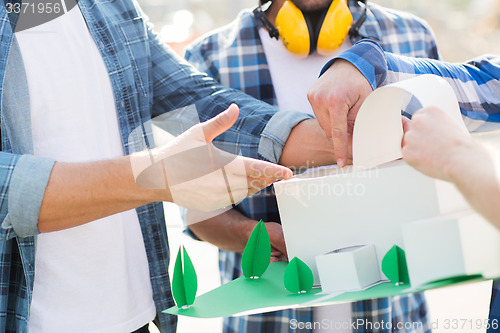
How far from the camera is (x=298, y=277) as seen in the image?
111 cm

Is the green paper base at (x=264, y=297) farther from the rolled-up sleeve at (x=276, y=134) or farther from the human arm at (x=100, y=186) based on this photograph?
the rolled-up sleeve at (x=276, y=134)

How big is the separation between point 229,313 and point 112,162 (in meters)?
0.44

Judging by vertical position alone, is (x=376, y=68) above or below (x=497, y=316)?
above

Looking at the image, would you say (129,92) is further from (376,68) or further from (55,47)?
(376,68)

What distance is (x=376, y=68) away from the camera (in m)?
1.29

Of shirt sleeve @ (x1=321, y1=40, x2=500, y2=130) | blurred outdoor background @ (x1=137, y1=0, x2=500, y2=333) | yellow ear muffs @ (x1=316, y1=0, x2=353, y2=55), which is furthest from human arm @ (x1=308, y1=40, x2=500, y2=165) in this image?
blurred outdoor background @ (x1=137, y1=0, x2=500, y2=333)

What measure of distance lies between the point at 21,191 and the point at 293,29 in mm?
1092

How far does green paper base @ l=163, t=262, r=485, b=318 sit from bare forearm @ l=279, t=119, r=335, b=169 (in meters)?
0.34

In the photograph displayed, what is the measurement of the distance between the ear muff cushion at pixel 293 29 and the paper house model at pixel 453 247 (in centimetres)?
107

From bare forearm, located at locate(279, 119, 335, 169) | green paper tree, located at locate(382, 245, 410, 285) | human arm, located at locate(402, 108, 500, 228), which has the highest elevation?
human arm, located at locate(402, 108, 500, 228)

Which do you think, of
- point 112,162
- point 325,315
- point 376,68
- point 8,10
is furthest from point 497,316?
point 8,10

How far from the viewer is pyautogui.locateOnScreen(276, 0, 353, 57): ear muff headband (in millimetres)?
1837

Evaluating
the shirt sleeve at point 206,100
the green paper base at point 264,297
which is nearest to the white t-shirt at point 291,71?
the shirt sleeve at point 206,100

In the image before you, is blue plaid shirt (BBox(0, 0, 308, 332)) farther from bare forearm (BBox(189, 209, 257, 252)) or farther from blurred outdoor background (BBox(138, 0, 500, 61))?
blurred outdoor background (BBox(138, 0, 500, 61))
